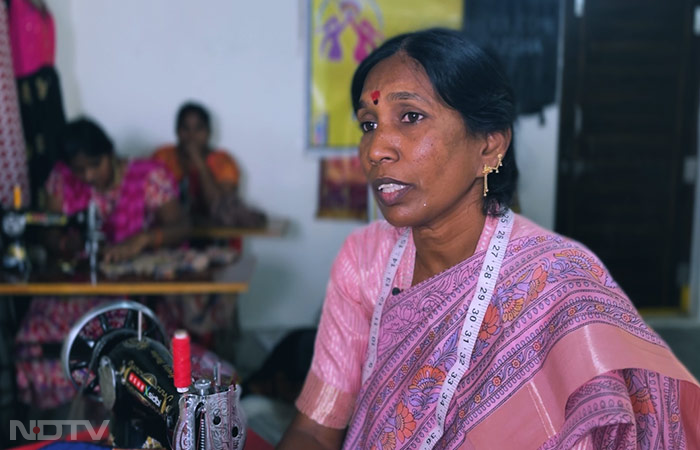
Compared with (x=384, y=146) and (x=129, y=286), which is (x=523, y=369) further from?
(x=129, y=286)

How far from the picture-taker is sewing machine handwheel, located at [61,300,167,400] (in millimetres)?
1584

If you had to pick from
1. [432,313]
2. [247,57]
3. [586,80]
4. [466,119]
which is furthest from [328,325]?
[586,80]

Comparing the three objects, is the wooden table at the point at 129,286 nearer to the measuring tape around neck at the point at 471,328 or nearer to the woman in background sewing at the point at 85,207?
the woman in background sewing at the point at 85,207

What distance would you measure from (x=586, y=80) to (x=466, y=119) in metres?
3.81

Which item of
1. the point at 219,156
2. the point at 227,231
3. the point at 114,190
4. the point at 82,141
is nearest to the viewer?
the point at 82,141

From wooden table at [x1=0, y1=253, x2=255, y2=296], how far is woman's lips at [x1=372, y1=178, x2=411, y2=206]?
1.53 m

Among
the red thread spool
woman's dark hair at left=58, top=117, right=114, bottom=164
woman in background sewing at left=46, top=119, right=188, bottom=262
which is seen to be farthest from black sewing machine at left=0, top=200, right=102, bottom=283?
the red thread spool

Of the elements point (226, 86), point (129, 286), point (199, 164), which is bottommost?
point (129, 286)

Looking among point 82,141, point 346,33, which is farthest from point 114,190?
point 346,33

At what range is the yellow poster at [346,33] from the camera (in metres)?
Answer: 4.72

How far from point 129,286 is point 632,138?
3.64 m

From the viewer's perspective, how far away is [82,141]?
3391 millimetres

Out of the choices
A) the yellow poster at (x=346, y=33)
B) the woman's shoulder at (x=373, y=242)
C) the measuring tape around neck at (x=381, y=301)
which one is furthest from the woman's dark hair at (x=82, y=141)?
the measuring tape around neck at (x=381, y=301)

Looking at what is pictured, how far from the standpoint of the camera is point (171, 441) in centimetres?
132
